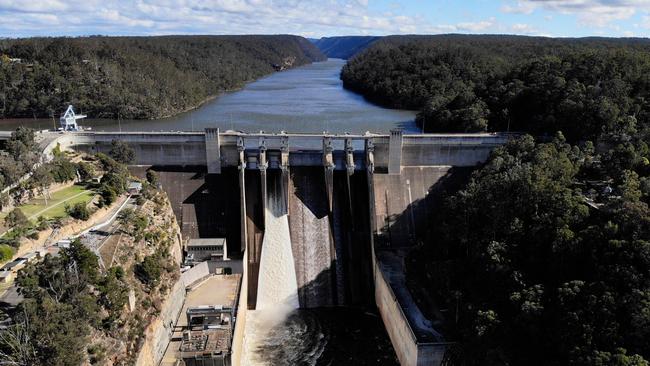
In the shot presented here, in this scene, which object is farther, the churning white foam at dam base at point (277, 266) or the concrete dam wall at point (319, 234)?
the concrete dam wall at point (319, 234)

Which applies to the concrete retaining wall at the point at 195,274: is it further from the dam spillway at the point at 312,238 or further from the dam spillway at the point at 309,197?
the dam spillway at the point at 312,238

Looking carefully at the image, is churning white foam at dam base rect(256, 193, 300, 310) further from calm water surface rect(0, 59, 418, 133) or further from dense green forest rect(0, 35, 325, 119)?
dense green forest rect(0, 35, 325, 119)

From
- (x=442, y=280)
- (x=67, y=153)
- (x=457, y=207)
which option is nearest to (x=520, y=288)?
(x=442, y=280)

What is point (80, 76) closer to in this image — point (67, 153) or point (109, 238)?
point (67, 153)

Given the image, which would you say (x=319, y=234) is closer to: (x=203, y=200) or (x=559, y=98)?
(x=203, y=200)

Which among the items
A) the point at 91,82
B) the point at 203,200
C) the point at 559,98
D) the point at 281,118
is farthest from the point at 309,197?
the point at 91,82

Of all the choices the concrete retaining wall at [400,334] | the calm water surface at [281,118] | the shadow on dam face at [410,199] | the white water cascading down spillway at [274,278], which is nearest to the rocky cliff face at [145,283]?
the white water cascading down spillway at [274,278]
